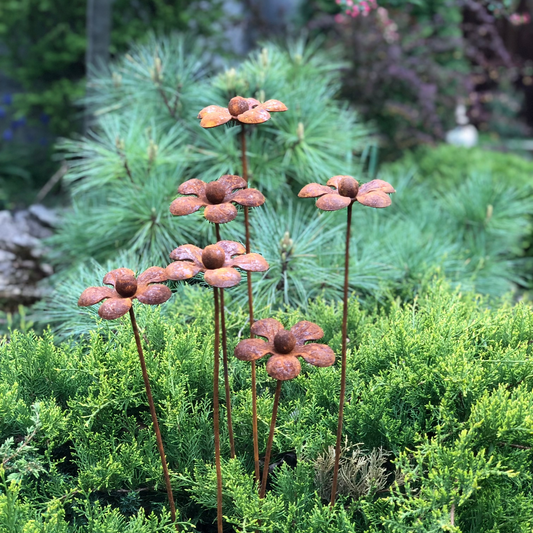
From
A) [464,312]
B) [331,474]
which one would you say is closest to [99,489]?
[331,474]

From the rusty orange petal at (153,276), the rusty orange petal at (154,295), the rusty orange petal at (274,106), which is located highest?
the rusty orange petal at (274,106)

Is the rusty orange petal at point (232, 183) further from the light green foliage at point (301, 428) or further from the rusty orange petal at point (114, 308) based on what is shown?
the light green foliage at point (301, 428)

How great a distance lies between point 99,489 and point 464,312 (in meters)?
1.00

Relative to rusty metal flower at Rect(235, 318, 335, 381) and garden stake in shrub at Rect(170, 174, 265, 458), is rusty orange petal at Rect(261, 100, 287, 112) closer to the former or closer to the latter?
garden stake in shrub at Rect(170, 174, 265, 458)

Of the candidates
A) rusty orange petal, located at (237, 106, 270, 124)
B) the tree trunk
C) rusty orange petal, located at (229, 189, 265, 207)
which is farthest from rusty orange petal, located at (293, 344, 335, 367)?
the tree trunk

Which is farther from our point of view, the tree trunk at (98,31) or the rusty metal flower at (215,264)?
the tree trunk at (98,31)

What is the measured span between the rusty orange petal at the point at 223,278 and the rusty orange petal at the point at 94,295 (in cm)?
17

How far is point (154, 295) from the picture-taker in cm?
81

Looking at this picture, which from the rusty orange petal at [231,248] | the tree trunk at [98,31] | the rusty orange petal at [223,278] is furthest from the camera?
the tree trunk at [98,31]

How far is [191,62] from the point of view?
7.71ft

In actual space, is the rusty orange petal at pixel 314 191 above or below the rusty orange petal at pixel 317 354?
above

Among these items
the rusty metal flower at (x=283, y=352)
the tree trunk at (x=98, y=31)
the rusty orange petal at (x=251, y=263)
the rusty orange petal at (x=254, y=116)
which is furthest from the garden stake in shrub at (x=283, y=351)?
the tree trunk at (x=98, y=31)

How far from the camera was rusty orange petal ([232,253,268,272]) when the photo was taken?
818mm

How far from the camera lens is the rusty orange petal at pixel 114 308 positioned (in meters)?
0.78
